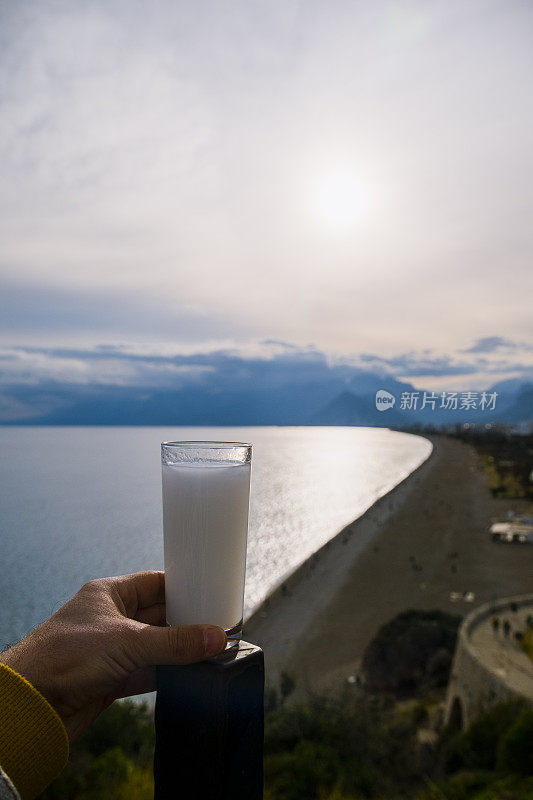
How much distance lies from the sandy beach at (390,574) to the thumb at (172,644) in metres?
Result: 26.9

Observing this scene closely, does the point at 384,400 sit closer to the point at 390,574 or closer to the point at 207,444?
the point at 390,574

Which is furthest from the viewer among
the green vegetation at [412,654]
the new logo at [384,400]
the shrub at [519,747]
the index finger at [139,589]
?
the new logo at [384,400]

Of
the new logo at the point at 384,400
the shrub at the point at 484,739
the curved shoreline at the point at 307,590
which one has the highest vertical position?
the new logo at the point at 384,400

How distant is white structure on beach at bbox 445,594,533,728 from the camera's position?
1758 cm

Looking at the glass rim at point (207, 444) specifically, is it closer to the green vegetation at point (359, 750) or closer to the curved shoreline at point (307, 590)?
the green vegetation at point (359, 750)

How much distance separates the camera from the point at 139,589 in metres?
1.00

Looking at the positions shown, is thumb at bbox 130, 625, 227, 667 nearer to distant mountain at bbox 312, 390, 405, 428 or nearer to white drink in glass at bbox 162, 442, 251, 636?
white drink in glass at bbox 162, 442, 251, 636

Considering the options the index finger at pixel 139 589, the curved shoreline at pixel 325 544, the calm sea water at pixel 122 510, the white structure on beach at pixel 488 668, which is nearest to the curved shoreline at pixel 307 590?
the curved shoreline at pixel 325 544

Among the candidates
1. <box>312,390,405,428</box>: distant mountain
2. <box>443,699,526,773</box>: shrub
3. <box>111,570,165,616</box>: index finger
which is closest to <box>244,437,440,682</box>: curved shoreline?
<box>312,390,405,428</box>: distant mountain

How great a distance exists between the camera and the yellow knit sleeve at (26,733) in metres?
0.72

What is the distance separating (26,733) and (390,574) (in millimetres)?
37568

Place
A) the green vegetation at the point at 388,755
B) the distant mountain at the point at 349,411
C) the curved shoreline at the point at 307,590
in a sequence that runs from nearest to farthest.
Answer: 1. the green vegetation at the point at 388,755
2. the curved shoreline at the point at 307,590
3. the distant mountain at the point at 349,411

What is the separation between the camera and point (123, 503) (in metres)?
34.6

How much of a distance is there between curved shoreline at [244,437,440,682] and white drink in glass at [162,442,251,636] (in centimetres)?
2448
